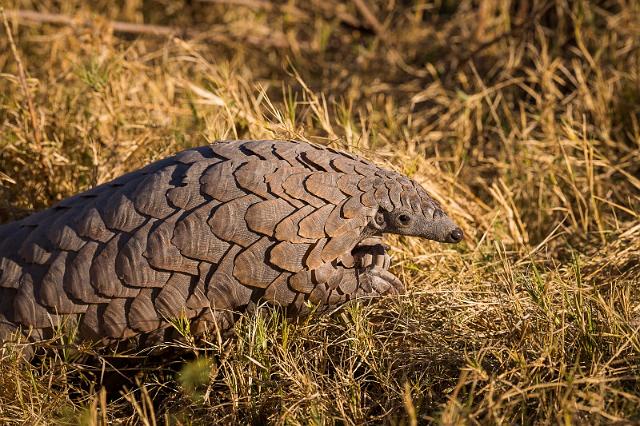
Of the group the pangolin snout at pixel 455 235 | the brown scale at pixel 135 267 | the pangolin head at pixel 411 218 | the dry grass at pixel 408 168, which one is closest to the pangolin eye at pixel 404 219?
the pangolin head at pixel 411 218

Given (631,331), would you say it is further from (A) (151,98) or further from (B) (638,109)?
(A) (151,98)

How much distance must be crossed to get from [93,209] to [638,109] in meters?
2.54

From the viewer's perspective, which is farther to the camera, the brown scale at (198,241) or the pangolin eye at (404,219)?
the pangolin eye at (404,219)

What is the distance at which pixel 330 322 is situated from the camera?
7.98 feet

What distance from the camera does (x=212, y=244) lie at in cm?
212

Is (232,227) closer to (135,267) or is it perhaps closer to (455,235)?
(135,267)

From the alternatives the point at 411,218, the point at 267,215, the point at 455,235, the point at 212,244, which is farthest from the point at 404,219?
the point at 212,244

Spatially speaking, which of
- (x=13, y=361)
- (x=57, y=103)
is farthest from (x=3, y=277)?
(x=57, y=103)

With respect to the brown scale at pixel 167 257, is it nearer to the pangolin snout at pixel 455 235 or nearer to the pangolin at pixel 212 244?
the pangolin at pixel 212 244

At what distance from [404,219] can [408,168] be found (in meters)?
0.78

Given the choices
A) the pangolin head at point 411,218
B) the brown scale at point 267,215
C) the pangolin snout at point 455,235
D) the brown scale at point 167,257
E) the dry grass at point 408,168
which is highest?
the brown scale at point 267,215

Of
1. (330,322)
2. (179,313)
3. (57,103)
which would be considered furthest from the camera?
(57,103)

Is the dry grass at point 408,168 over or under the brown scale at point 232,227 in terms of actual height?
under

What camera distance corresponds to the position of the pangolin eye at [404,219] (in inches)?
87.3
